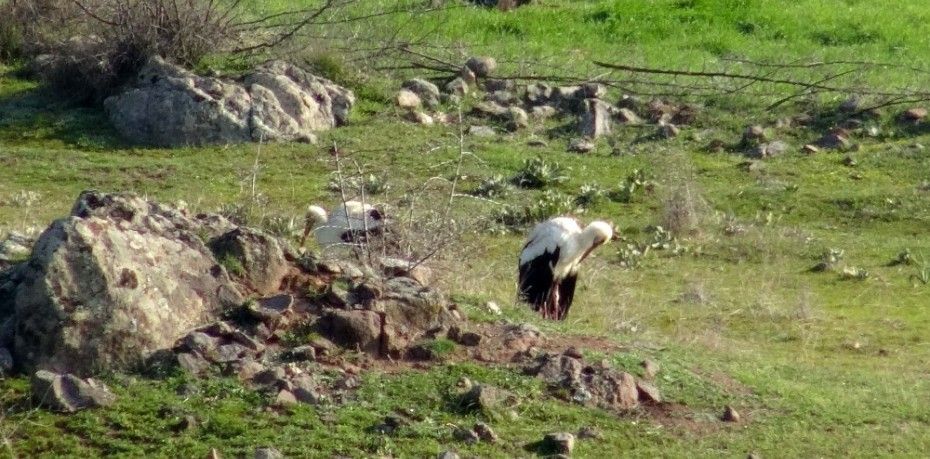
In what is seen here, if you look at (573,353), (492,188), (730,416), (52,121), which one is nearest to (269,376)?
(573,353)

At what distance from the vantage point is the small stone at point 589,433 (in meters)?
6.54

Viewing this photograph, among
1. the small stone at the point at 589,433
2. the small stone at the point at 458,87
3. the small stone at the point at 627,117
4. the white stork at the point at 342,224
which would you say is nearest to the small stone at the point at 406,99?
the small stone at the point at 458,87

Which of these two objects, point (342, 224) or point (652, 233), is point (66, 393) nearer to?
point (342, 224)

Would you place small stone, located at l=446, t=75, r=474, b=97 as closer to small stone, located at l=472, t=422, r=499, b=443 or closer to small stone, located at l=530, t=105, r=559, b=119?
small stone, located at l=530, t=105, r=559, b=119

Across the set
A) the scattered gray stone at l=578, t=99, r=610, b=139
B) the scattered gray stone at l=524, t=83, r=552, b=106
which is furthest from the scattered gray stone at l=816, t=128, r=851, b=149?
the scattered gray stone at l=524, t=83, r=552, b=106

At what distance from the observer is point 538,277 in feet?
36.4

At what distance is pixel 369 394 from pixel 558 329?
5.80 ft

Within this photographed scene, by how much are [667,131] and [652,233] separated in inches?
117

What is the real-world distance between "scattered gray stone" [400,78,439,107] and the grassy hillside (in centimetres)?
31

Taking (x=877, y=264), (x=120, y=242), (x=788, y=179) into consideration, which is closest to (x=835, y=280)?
(x=877, y=264)

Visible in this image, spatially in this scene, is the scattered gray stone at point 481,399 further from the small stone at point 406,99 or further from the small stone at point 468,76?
the small stone at point 468,76

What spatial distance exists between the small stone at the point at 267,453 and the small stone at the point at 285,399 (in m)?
0.40

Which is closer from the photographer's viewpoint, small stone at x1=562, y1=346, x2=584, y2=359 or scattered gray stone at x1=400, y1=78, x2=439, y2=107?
small stone at x1=562, y1=346, x2=584, y2=359

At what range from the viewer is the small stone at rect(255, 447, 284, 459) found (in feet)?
19.2
